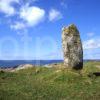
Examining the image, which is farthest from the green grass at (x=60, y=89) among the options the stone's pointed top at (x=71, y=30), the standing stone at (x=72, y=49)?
the stone's pointed top at (x=71, y=30)

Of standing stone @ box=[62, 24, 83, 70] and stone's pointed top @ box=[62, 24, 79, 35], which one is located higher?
stone's pointed top @ box=[62, 24, 79, 35]

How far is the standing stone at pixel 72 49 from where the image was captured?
35.6 meters

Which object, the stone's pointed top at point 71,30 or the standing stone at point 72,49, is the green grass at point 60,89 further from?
the stone's pointed top at point 71,30

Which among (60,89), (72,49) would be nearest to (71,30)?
(72,49)

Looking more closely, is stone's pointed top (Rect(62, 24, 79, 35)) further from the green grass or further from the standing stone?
the green grass

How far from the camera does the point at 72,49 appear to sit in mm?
35844

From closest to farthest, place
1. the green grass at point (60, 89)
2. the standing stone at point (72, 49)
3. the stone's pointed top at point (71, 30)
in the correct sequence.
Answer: the green grass at point (60, 89) → the standing stone at point (72, 49) → the stone's pointed top at point (71, 30)

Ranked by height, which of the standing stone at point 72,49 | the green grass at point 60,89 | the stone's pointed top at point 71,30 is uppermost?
the stone's pointed top at point 71,30

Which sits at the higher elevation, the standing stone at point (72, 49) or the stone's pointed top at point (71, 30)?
the stone's pointed top at point (71, 30)

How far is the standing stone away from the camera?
35625 millimetres

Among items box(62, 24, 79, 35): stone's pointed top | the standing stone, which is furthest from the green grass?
box(62, 24, 79, 35): stone's pointed top

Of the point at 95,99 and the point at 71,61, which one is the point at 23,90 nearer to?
the point at 95,99

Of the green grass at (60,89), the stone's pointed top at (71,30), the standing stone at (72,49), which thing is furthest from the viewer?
the stone's pointed top at (71,30)

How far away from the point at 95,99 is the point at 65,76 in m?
10.1
